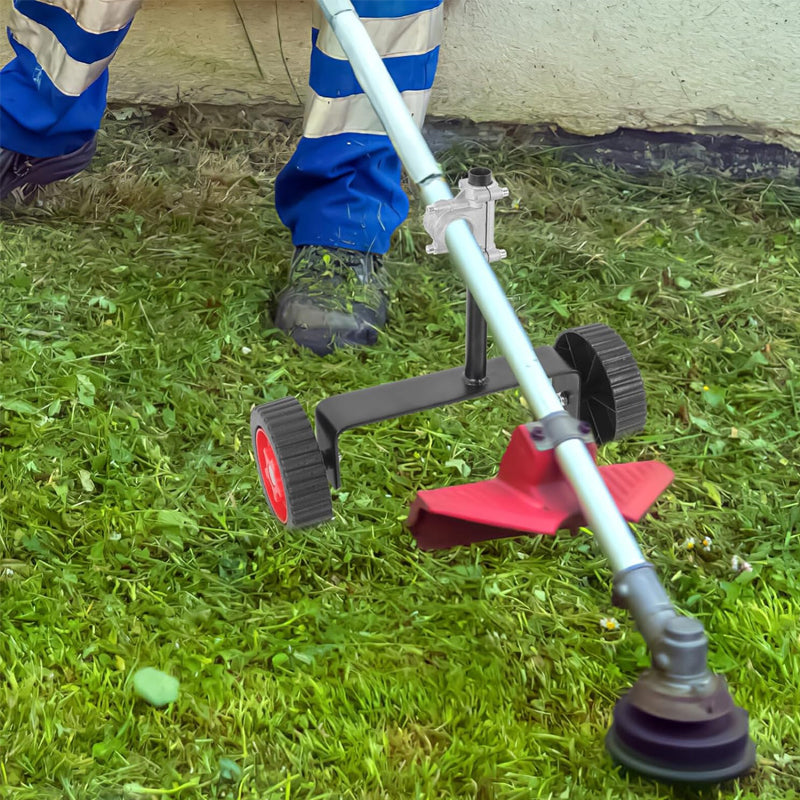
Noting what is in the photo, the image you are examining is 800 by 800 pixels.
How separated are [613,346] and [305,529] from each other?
0.51 meters

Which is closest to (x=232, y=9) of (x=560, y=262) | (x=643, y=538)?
(x=560, y=262)

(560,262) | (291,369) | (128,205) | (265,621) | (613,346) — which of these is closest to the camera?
(265,621)

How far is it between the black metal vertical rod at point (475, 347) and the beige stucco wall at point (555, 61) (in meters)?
1.48

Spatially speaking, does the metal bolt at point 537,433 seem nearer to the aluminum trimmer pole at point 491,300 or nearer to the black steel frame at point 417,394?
the aluminum trimmer pole at point 491,300

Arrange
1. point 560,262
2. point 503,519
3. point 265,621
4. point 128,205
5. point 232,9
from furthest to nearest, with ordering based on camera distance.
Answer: point 232,9 < point 128,205 < point 560,262 < point 265,621 < point 503,519

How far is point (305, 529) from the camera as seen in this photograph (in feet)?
5.04

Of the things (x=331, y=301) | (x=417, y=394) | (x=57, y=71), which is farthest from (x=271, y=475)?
(x=57, y=71)

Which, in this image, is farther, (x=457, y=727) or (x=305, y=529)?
(x=305, y=529)

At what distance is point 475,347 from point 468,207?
0.20m

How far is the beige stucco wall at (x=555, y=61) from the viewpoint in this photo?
256 cm

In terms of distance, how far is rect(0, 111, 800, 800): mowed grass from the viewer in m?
1.21

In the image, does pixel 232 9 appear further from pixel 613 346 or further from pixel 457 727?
pixel 457 727

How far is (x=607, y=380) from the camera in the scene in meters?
1.52

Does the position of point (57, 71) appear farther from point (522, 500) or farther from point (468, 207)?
point (522, 500)
